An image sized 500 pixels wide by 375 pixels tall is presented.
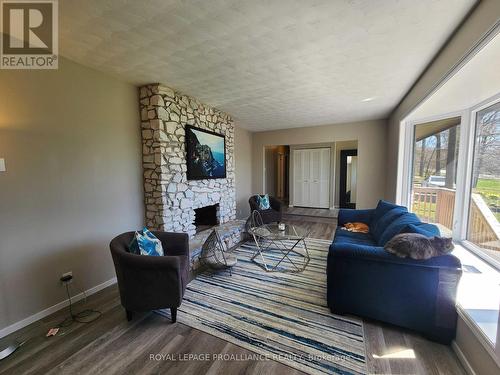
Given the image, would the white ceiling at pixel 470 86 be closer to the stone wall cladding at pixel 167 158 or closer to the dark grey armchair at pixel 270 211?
the dark grey armchair at pixel 270 211

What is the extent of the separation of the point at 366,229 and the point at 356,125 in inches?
121

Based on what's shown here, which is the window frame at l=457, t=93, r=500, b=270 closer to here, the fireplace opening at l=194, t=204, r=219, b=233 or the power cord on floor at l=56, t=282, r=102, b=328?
the fireplace opening at l=194, t=204, r=219, b=233

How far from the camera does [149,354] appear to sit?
166 centimetres

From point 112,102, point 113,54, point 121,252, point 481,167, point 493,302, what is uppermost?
point 113,54

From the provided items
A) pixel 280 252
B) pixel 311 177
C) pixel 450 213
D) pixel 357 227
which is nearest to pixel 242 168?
pixel 311 177

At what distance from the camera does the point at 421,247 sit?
5.65ft

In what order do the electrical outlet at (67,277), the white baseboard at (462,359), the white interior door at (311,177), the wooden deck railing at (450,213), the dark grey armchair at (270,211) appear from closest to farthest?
the white baseboard at (462,359) → the electrical outlet at (67,277) → the wooden deck railing at (450,213) → the dark grey armchair at (270,211) → the white interior door at (311,177)

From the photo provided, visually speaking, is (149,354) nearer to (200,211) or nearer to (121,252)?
(121,252)

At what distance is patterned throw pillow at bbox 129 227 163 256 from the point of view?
2.06 m

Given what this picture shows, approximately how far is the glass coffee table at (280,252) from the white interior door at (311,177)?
3704 mm

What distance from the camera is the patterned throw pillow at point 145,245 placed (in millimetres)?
2057

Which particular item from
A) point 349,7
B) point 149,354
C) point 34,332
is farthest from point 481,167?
point 34,332

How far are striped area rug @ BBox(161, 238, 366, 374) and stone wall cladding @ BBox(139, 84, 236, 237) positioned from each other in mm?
1020

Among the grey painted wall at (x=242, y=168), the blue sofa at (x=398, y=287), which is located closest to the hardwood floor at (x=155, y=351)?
the blue sofa at (x=398, y=287)
